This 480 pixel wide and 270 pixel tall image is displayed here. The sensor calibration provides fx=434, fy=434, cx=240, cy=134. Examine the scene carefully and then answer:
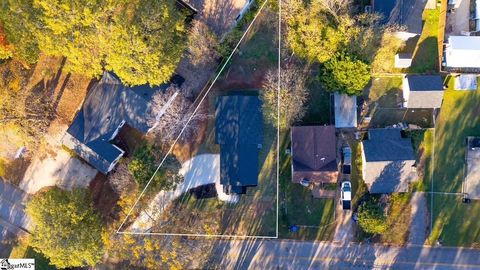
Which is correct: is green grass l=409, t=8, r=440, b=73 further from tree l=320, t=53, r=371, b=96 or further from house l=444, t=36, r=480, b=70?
tree l=320, t=53, r=371, b=96

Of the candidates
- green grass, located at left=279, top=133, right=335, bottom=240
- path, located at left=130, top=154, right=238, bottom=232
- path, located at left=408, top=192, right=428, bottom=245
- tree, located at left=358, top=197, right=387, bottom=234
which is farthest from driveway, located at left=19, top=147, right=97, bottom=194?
path, located at left=408, top=192, right=428, bottom=245

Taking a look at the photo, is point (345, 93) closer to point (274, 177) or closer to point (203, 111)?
point (274, 177)

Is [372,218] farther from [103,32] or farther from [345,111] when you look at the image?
[103,32]

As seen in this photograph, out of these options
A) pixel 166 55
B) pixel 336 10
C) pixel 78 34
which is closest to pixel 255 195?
pixel 166 55

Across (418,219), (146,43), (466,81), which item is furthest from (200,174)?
(466,81)

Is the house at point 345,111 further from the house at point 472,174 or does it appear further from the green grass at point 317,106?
the house at point 472,174
